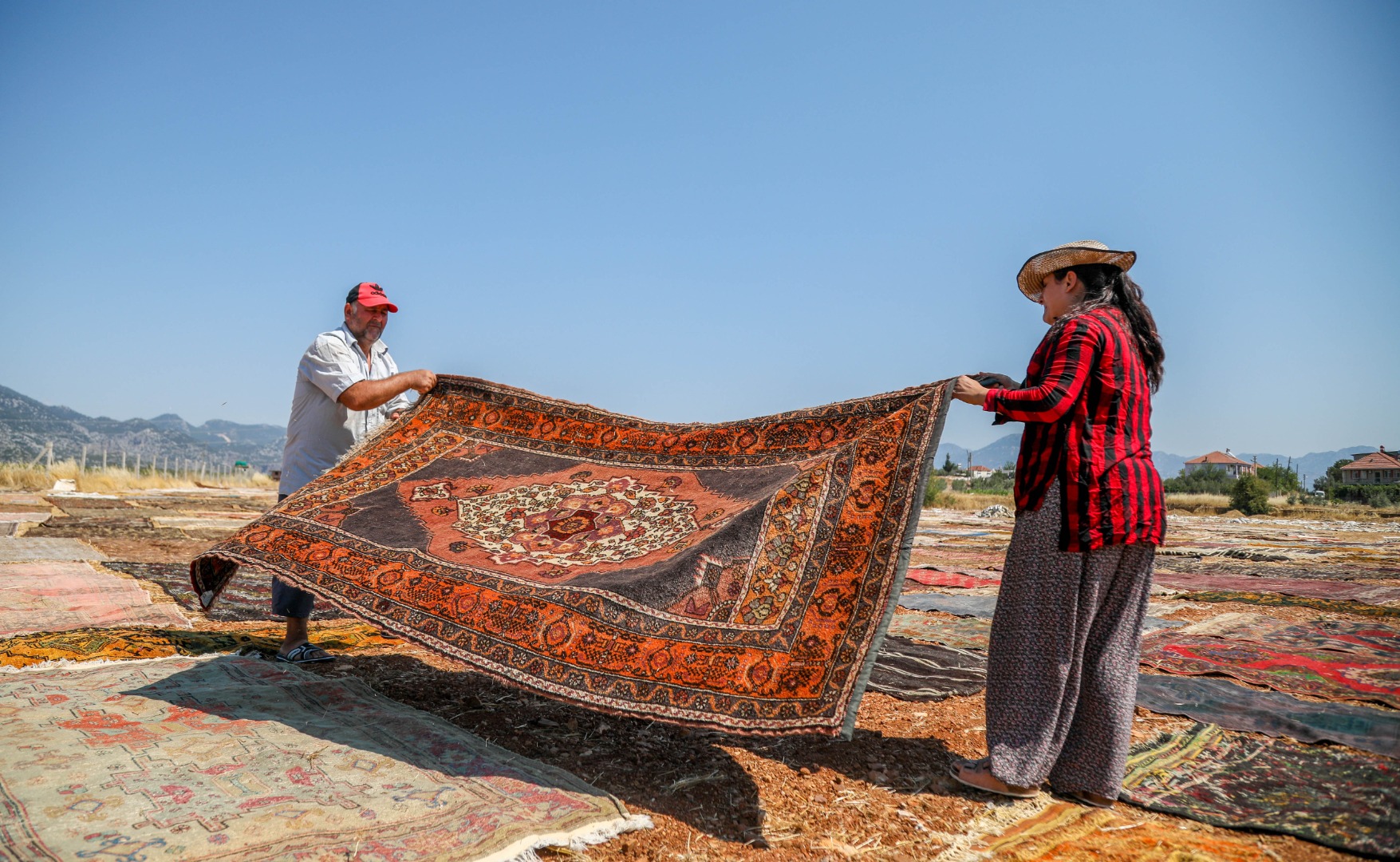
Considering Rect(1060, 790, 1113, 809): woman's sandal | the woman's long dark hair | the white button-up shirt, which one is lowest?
Rect(1060, 790, 1113, 809): woman's sandal

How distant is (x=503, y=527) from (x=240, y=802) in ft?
5.11

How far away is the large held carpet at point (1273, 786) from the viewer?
2.52 m

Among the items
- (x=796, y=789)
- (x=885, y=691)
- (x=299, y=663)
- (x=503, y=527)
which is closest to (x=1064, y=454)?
(x=796, y=789)

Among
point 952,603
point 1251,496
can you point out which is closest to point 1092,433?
point 952,603

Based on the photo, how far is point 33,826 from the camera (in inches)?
83.4

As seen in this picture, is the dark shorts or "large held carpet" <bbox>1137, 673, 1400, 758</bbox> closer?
"large held carpet" <bbox>1137, 673, 1400, 758</bbox>

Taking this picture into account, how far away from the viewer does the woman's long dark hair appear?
298 centimetres

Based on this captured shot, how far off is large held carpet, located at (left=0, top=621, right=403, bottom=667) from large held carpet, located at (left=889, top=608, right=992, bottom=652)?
345 cm

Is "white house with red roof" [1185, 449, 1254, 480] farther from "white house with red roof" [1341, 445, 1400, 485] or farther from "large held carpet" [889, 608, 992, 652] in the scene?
"large held carpet" [889, 608, 992, 652]

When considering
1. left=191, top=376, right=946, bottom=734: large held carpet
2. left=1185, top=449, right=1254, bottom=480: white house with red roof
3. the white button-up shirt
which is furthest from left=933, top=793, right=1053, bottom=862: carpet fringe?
left=1185, top=449, right=1254, bottom=480: white house with red roof

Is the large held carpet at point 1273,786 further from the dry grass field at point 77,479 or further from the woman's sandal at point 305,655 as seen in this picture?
the dry grass field at point 77,479

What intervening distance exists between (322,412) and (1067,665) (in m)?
3.75

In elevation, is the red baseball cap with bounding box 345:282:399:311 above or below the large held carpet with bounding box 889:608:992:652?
above

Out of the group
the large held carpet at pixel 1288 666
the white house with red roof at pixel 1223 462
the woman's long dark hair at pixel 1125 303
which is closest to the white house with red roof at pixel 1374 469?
the white house with red roof at pixel 1223 462
